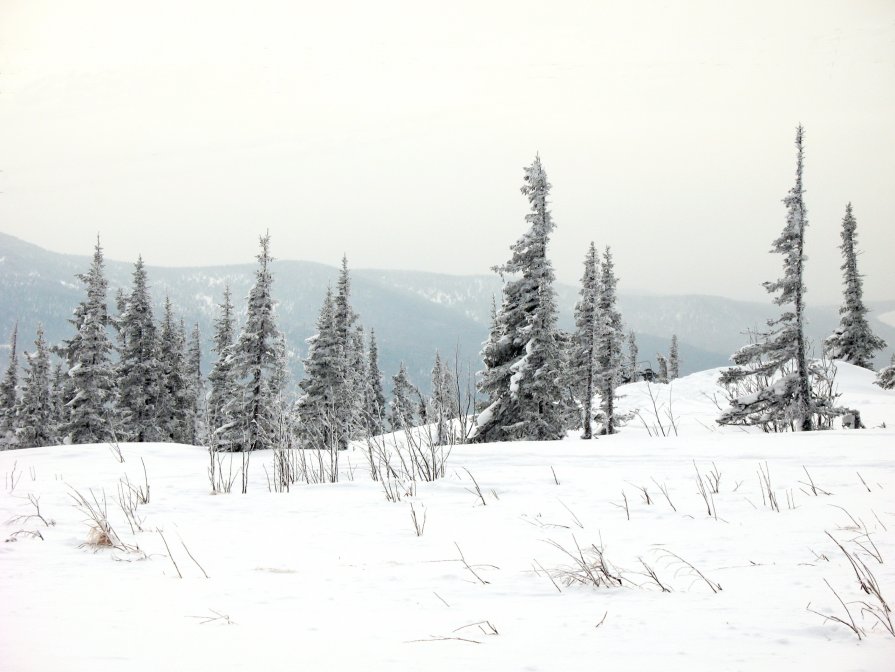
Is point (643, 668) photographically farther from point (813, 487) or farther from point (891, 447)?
point (891, 447)

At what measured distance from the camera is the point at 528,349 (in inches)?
843

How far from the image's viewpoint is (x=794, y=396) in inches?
651

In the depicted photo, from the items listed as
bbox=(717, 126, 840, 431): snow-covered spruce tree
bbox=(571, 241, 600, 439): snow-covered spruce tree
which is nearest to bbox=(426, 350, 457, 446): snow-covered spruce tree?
bbox=(717, 126, 840, 431): snow-covered spruce tree

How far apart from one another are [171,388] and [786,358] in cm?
3711

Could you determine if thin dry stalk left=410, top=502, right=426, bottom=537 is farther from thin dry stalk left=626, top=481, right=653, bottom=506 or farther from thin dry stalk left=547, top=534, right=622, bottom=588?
thin dry stalk left=626, top=481, right=653, bottom=506

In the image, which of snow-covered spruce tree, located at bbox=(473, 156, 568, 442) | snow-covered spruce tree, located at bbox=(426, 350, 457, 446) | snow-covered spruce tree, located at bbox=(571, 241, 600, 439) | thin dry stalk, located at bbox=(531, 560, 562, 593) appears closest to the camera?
thin dry stalk, located at bbox=(531, 560, 562, 593)

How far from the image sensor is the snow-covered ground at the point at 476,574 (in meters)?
2.14

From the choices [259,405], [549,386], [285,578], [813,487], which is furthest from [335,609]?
[259,405]

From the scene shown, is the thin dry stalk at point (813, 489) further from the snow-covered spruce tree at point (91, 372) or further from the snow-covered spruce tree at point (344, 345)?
the snow-covered spruce tree at point (91, 372)

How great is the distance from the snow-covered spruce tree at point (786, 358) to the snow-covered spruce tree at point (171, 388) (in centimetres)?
3359

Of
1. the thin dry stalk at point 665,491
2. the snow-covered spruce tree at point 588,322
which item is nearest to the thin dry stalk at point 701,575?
the thin dry stalk at point 665,491

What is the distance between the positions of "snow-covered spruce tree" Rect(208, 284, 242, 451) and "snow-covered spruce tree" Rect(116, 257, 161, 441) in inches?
147

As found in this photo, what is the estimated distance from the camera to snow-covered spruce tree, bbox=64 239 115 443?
2983cm

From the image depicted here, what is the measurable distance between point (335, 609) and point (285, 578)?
67 cm
